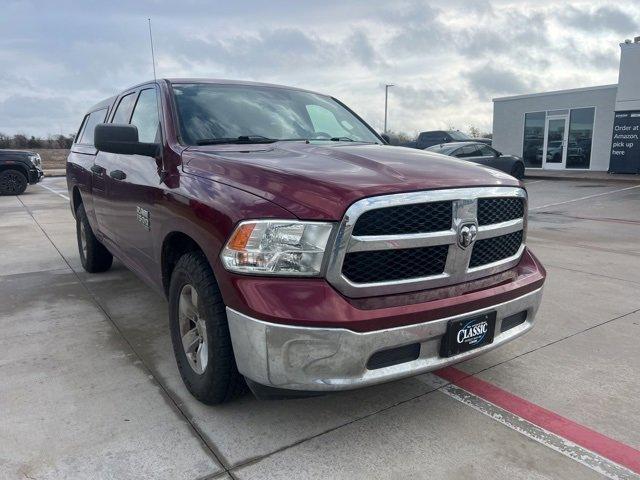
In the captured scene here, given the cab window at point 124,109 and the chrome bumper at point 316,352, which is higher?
the cab window at point 124,109

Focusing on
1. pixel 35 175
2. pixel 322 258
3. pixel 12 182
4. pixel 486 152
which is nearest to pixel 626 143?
pixel 486 152

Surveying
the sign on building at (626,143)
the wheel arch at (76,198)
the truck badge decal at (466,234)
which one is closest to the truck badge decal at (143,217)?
the truck badge decal at (466,234)

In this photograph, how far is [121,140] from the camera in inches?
125

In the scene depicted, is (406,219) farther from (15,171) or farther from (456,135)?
(456,135)

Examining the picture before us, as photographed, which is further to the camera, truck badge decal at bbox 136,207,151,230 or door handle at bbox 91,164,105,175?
door handle at bbox 91,164,105,175

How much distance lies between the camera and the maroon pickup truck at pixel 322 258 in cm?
220

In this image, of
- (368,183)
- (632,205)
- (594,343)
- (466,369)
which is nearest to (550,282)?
(594,343)

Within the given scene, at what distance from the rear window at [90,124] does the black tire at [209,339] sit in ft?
10.3

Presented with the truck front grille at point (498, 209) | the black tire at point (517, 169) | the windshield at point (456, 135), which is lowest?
the black tire at point (517, 169)

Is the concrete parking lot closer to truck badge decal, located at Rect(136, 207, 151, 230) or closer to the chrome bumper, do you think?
the chrome bumper

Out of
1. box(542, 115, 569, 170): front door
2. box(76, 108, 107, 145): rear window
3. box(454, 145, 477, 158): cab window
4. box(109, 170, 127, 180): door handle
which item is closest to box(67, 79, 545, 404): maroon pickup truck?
box(109, 170, 127, 180): door handle

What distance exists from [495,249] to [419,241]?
66cm

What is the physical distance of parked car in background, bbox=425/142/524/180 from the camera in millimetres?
15500

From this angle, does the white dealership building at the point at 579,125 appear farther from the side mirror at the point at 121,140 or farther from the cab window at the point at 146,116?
the side mirror at the point at 121,140
